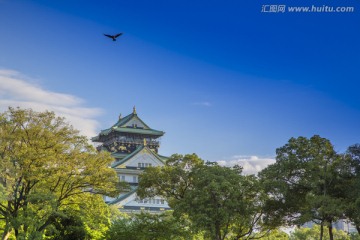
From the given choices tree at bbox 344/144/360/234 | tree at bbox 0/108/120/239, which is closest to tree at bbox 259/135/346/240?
tree at bbox 344/144/360/234

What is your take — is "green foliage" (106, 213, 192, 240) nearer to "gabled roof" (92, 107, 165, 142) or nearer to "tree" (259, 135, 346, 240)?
"tree" (259, 135, 346, 240)

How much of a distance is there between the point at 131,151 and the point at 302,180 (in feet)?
126

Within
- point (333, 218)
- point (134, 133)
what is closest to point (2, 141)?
point (333, 218)

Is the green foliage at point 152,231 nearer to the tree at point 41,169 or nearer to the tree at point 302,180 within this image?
the tree at point 41,169

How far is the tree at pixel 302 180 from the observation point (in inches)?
980

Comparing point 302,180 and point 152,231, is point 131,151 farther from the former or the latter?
point 302,180

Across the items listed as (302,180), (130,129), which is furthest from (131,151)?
(302,180)

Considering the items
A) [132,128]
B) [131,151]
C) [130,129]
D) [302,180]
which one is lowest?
[302,180]

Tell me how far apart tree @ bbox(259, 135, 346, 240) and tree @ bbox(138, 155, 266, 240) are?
1.06 metres

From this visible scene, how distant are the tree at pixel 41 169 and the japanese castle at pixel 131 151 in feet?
78.8

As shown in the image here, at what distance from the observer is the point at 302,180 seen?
25828 mm

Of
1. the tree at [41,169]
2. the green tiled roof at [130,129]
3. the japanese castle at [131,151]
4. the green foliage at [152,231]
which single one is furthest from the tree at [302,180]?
the green tiled roof at [130,129]

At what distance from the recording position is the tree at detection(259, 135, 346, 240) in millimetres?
24891

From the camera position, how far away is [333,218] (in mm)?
24766
